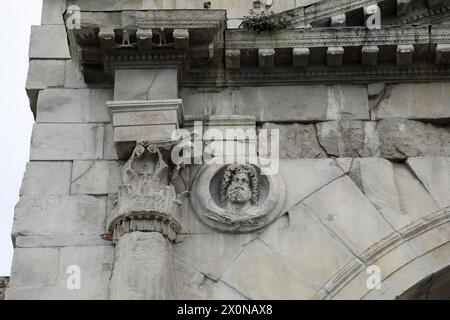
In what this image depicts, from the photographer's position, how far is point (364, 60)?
31.8 feet

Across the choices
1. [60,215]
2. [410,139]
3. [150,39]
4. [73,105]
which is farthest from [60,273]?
[410,139]

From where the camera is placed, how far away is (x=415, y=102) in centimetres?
973

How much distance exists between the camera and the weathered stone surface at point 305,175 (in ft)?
30.3

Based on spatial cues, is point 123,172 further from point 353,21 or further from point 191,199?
point 353,21

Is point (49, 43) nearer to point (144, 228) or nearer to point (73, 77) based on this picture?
point (73, 77)

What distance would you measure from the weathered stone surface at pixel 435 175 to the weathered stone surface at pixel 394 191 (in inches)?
2.2

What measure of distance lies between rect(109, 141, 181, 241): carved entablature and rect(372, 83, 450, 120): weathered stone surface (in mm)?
2073

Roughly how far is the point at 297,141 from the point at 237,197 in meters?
0.85

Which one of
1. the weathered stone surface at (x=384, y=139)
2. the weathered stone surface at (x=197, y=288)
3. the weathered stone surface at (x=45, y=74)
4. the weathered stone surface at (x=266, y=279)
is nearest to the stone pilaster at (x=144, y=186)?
the weathered stone surface at (x=197, y=288)

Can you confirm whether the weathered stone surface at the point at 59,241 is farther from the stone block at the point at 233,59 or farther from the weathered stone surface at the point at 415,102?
the weathered stone surface at the point at 415,102

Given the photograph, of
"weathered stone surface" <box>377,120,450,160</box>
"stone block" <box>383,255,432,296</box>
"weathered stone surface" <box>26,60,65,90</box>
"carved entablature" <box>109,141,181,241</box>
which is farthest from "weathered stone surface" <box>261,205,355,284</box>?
"weathered stone surface" <box>26,60,65,90</box>
